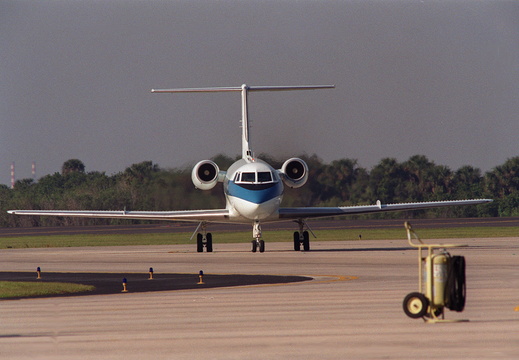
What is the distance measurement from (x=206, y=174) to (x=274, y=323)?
29.7 m

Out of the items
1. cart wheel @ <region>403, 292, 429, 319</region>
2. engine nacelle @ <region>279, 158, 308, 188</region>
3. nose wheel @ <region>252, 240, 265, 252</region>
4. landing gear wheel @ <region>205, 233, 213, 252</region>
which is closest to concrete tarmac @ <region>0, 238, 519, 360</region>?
cart wheel @ <region>403, 292, 429, 319</region>

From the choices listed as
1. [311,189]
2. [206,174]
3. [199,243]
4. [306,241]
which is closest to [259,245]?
[306,241]

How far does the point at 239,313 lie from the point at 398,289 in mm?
5158

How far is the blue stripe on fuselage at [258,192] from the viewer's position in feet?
130

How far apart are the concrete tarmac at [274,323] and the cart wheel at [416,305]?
0.16 meters

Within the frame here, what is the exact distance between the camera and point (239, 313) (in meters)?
16.5

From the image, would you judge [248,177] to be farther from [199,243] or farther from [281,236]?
[281,236]

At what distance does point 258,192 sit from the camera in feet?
130

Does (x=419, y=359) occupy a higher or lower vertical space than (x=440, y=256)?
lower

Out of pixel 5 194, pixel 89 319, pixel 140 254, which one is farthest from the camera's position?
pixel 5 194

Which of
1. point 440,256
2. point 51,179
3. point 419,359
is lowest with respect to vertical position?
point 419,359

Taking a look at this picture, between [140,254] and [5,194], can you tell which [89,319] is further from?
[5,194]

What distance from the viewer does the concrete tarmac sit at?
40.0 ft

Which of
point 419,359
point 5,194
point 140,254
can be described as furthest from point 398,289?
point 5,194
